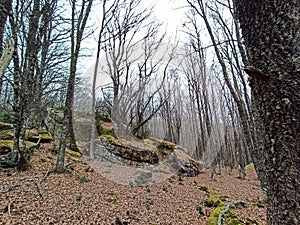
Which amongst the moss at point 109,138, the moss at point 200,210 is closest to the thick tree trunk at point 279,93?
the moss at point 200,210

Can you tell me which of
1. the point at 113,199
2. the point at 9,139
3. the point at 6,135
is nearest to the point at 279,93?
the point at 113,199

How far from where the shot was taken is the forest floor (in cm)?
442

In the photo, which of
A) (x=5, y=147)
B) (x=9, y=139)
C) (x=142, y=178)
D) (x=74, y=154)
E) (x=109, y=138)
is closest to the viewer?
(x=5, y=147)

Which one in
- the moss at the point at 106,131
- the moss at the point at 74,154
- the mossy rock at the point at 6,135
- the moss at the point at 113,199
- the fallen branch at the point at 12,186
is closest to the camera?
the fallen branch at the point at 12,186

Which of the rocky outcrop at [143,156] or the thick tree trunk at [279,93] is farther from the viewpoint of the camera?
the rocky outcrop at [143,156]

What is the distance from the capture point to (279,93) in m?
1.24

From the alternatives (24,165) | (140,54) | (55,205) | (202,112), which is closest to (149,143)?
(202,112)

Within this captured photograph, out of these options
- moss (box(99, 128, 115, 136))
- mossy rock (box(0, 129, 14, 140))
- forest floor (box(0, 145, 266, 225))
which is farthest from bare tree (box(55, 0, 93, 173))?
moss (box(99, 128, 115, 136))

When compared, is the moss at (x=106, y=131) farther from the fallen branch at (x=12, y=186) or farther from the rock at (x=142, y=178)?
the fallen branch at (x=12, y=186)

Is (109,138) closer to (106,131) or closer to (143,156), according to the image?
(106,131)

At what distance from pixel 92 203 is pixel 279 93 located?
16.0ft

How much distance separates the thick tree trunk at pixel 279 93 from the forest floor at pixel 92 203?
365 cm

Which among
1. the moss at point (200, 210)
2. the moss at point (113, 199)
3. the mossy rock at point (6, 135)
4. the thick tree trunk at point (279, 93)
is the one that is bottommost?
the moss at point (200, 210)

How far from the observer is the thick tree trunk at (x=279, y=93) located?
3.84 ft
